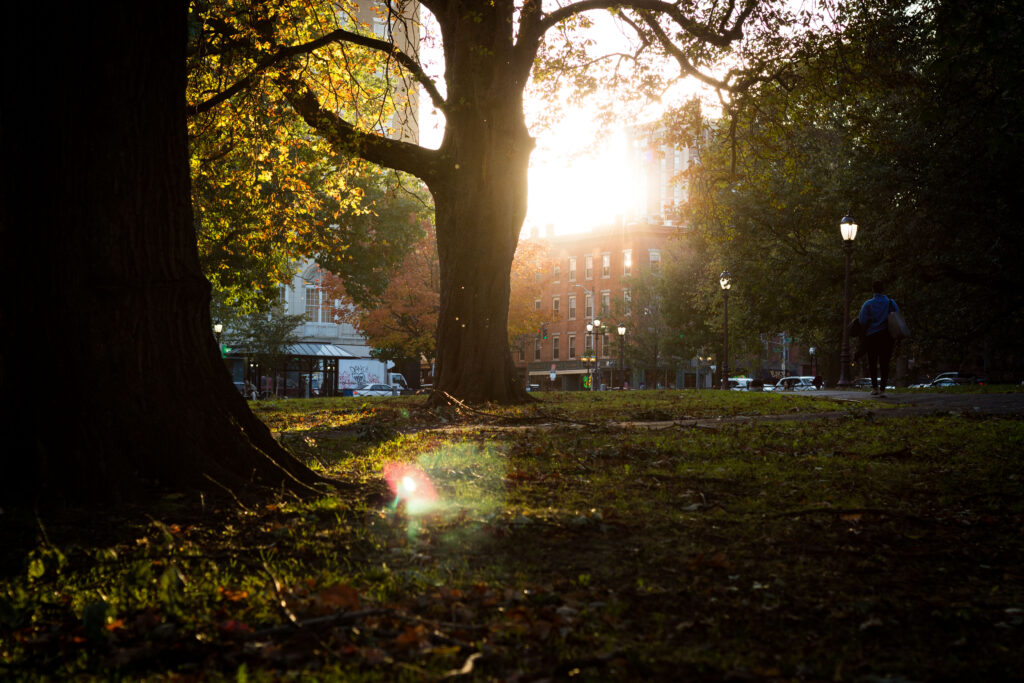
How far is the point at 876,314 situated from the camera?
15.0 metres

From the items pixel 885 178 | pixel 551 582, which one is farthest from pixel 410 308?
pixel 551 582

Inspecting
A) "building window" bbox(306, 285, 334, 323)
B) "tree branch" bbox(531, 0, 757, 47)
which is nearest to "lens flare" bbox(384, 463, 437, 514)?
"tree branch" bbox(531, 0, 757, 47)

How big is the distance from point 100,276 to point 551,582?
298 centimetres

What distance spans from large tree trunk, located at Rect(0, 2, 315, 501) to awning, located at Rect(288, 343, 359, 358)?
51.8 metres

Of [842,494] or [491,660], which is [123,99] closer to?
[491,660]

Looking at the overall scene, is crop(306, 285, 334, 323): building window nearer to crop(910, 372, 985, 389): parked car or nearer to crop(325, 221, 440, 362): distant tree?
crop(325, 221, 440, 362): distant tree

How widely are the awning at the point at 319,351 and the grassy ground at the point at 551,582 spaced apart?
52.0 metres

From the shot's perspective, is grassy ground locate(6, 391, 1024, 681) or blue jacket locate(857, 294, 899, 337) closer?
grassy ground locate(6, 391, 1024, 681)

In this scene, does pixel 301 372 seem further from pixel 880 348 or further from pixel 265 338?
pixel 880 348

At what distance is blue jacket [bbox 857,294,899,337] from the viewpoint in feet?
48.9

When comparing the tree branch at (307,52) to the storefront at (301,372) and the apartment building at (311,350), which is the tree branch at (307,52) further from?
the storefront at (301,372)

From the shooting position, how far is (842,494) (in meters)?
5.32

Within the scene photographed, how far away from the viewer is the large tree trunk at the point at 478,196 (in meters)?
13.8

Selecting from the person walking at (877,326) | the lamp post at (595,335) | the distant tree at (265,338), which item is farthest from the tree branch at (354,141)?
the lamp post at (595,335)
